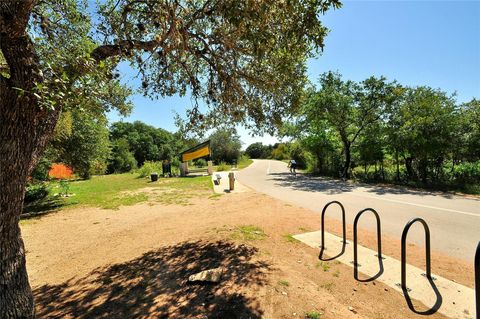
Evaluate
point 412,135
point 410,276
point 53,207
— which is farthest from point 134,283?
point 412,135

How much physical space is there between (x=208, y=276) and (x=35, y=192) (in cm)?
1502

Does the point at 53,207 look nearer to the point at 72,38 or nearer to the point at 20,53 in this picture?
the point at 72,38

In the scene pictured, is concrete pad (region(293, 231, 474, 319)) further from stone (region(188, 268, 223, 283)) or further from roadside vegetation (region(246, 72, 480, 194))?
roadside vegetation (region(246, 72, 480, 194))

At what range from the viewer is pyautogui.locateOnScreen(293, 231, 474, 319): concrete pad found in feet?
11.2

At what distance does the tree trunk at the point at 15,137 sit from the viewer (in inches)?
111

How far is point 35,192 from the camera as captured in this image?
14.5 meters

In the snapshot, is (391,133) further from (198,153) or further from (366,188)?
(198,153)

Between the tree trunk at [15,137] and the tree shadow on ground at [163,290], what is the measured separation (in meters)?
0.96

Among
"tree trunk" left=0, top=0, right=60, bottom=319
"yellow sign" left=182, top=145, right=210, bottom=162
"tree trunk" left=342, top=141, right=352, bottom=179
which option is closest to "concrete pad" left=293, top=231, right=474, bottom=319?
"tree trunk" left=0, top=0, right=60, bottom=319

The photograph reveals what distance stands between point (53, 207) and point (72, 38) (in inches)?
404

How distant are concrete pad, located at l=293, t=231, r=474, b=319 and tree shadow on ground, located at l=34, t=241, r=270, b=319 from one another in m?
1.75

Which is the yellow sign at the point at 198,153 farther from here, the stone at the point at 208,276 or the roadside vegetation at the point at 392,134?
the stone at the point at 208,276

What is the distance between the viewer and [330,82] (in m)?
20.5

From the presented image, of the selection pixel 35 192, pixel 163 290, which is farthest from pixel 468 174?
pixel 35 192
